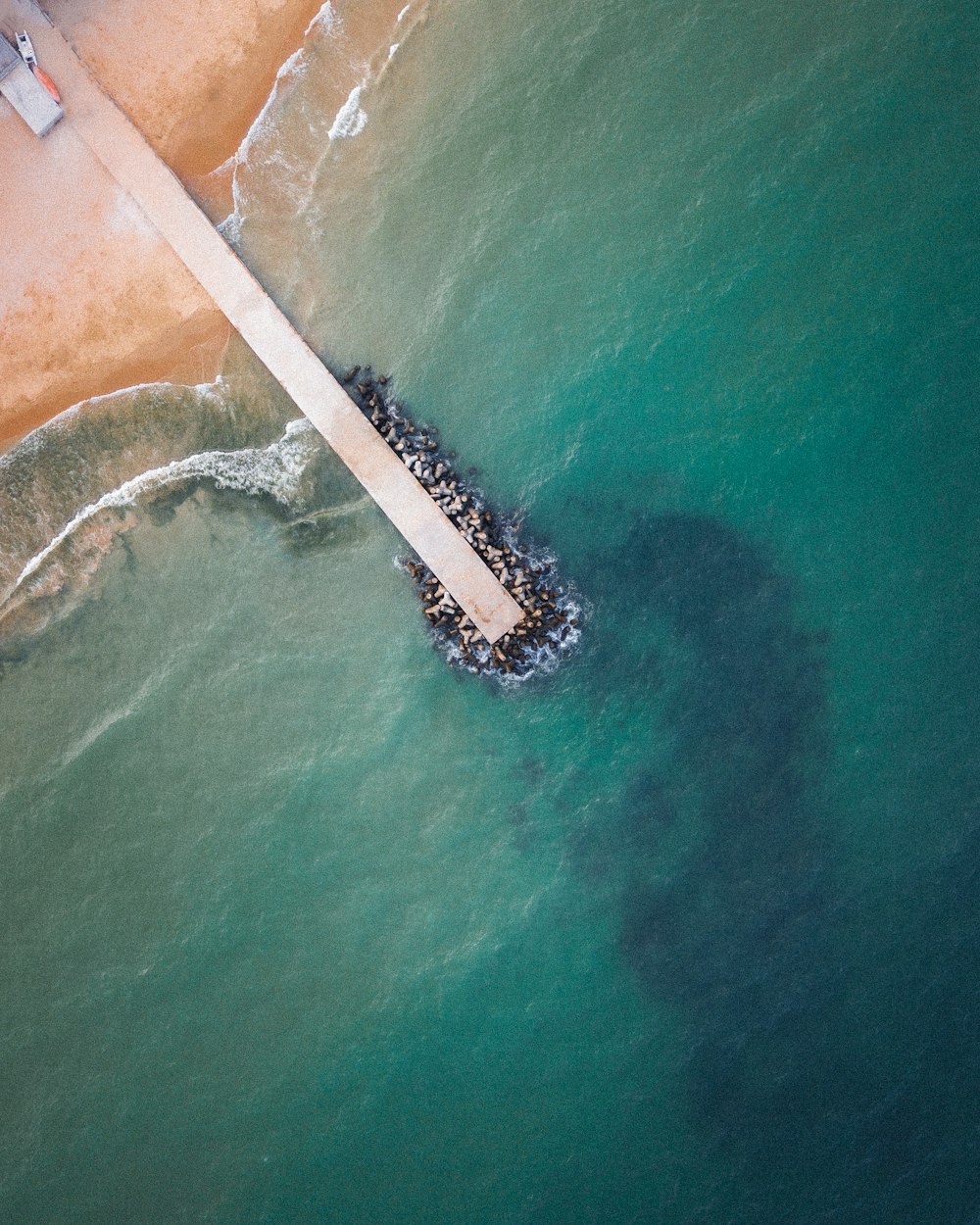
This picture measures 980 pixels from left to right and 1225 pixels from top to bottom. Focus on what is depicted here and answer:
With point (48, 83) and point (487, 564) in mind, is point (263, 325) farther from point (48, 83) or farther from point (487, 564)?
point (487, 564)

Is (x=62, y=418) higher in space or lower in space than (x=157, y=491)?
higher

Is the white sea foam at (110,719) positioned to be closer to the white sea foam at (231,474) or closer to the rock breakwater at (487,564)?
the white sea foam at (231,474)

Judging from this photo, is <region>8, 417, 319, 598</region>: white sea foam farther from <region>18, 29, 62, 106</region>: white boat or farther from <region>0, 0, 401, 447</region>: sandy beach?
<region>18, 29, 62, 106</region>: white boat

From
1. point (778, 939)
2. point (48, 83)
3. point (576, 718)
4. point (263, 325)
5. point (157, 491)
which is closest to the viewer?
point (778, 939)

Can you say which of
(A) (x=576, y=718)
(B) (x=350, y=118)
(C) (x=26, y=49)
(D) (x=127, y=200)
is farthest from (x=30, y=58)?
(A) (x=576, y=718)

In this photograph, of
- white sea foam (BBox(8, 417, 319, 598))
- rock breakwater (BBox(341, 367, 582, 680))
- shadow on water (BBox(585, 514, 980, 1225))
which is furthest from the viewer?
white sea foam (BBox(8, 417, 319, 598))

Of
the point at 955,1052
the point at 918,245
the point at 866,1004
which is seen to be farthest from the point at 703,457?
the point at 955,1052

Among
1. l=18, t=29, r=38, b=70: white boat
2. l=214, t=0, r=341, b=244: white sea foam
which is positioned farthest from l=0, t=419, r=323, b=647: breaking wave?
l=18, t=29, r=38, b=70: white boat
